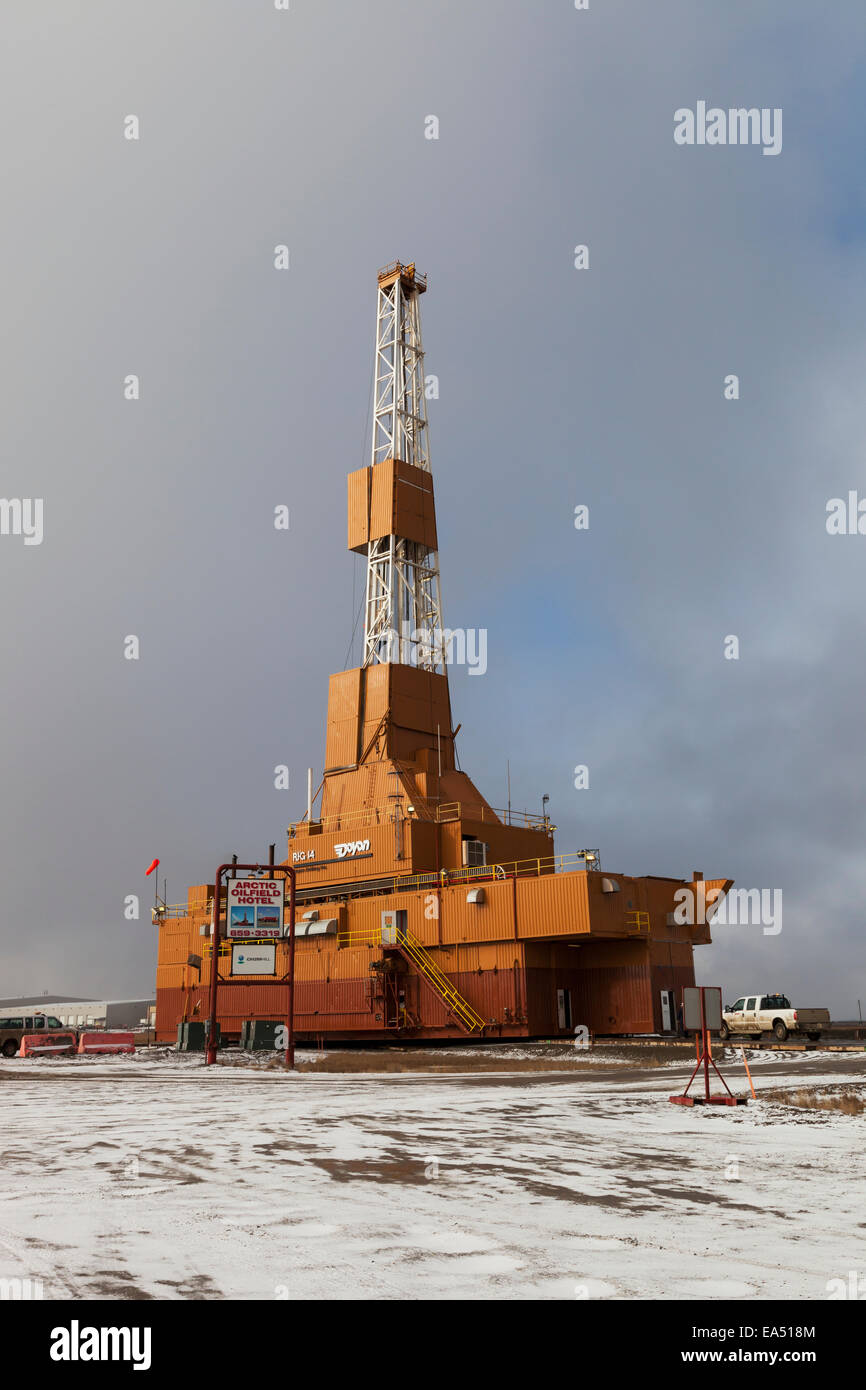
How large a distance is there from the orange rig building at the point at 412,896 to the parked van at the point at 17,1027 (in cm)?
595

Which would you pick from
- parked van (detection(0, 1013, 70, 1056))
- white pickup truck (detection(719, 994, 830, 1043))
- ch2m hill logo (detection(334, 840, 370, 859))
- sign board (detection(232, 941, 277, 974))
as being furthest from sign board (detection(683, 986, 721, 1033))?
parked van (detection(0, 1013, 70, 1056))

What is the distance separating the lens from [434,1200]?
818cm

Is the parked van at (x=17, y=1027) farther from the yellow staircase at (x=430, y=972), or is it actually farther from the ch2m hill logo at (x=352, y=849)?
the yellow staircase at (x=430, y=972)

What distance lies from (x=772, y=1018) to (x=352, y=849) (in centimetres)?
1791

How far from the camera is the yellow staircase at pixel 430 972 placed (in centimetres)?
3756

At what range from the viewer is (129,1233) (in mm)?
6941

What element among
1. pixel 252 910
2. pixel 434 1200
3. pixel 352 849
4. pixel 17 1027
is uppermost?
pixel 352 849

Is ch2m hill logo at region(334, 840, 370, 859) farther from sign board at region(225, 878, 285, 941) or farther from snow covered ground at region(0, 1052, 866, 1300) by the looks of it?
snow covered ground at region(0, 1052, 866, 1300)

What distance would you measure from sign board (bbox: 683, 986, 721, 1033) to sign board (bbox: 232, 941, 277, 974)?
17.5 m

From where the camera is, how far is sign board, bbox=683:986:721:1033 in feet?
55.9

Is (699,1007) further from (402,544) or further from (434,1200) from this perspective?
(402,544)

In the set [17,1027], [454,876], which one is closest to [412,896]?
[454,876]
